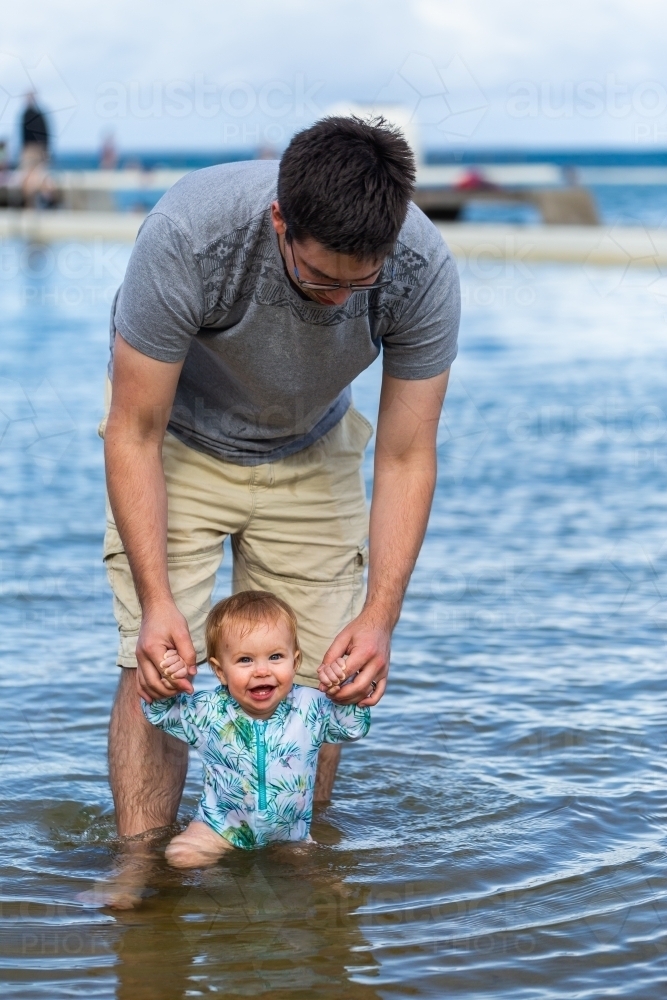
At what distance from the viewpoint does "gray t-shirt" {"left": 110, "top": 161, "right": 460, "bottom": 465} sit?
10.1ft

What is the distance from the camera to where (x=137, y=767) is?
3572mm

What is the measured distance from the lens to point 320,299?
3.06m

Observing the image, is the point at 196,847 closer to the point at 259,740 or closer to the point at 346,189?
the point at 259,740

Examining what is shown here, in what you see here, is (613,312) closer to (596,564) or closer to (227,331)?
(596,564)

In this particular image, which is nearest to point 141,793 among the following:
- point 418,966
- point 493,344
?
point 418,966

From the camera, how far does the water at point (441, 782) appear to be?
10.1 ft

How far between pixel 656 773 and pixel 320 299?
195 centimetres

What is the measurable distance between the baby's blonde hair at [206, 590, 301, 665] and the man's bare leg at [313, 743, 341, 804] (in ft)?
2.03

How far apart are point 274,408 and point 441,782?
140cm

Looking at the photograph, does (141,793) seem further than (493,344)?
No

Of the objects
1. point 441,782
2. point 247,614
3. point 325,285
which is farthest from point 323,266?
point 441,782

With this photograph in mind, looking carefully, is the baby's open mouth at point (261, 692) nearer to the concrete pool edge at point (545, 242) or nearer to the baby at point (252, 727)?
the baby at point (252, 727)

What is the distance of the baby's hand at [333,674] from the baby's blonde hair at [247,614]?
16cm

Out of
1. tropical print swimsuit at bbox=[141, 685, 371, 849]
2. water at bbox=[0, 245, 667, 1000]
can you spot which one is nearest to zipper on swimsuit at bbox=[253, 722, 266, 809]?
tropical print swimsuit at bbox=[141, 685, 371, 849]
